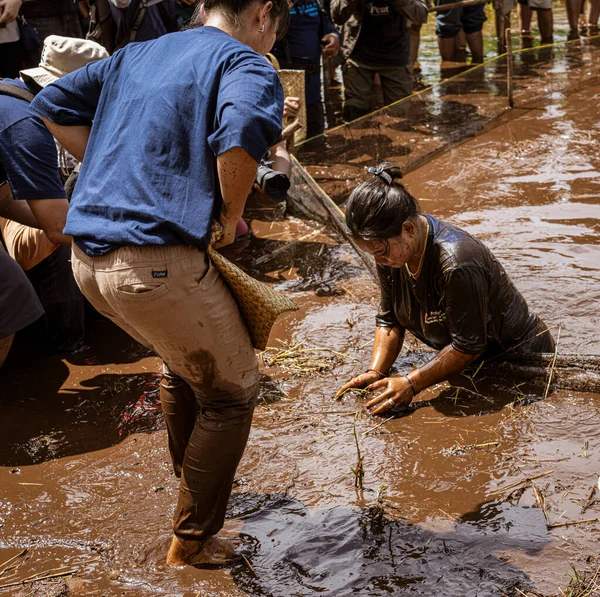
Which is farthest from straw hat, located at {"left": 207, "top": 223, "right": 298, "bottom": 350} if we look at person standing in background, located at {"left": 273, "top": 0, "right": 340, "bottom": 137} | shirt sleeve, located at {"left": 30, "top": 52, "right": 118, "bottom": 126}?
person standing in background, located at {"left": 273, "top": 0, "right": 340, "bottom": 137}

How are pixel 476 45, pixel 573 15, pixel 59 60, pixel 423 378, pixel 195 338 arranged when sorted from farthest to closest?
pixel 573 15 < pixel 476 45 < pixel 59 60 < pixel 423 378 < pixel 195 338

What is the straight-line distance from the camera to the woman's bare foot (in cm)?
270

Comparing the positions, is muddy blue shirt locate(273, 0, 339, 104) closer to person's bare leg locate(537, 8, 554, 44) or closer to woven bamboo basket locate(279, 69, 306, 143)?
woven bamboo basket locate(279, 69, 306, 143)

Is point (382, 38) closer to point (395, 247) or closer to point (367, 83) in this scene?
point (367, 83)

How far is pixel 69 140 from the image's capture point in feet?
8.45

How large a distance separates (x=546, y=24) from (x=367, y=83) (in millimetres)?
4540

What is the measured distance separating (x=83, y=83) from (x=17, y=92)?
1.63 metres

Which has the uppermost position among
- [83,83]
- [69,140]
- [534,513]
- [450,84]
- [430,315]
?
[83,83]

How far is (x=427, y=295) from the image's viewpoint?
137 inches

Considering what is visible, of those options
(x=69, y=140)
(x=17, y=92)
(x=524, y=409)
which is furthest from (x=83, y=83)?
(x=524, y=409)

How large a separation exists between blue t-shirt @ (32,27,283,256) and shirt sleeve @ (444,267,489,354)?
4.47ft

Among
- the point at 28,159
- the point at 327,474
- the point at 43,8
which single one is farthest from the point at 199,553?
the point at 43,8

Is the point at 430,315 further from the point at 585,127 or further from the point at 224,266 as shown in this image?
the point at 585,127

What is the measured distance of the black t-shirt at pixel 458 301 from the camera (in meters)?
3.32
